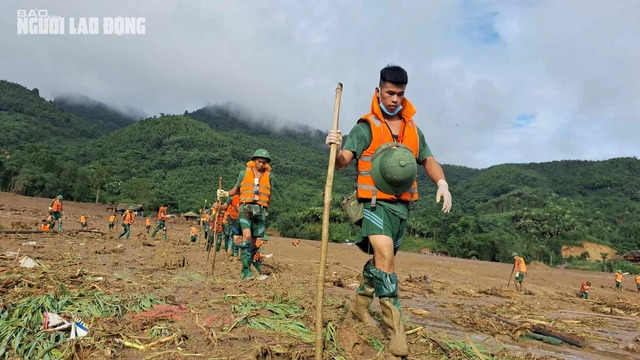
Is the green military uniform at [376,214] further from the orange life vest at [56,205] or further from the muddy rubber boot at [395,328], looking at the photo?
the orange life vest at [56,205]

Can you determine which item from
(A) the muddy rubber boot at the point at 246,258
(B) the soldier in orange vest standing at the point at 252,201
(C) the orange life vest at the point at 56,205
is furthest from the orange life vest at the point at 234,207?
(C) the orange life vest at the point at 56,205

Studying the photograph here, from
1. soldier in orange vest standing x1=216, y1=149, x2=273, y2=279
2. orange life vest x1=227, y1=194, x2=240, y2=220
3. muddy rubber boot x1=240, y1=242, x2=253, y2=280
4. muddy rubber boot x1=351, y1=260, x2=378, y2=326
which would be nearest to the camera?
muddy rubber boot x1=351, y1=260, x2=378, y2=326

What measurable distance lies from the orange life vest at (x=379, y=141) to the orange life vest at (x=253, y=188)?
343 cm

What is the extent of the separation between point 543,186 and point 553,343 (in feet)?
502

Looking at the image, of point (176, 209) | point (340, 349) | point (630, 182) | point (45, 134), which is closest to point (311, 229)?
point (176, 209)

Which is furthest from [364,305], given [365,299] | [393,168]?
[393,168]

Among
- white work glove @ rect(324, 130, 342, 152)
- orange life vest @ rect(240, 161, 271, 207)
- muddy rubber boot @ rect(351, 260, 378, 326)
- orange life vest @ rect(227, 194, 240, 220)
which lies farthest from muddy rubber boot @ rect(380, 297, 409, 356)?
orange life vest @ rect(227, 194, 240, 220)

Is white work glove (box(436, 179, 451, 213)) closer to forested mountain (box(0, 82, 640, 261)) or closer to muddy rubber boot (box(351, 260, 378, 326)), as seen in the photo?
muddy rubber boot (box(351, 260, 378, 326))

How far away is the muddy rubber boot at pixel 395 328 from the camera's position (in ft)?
9.93

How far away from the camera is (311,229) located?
185ft

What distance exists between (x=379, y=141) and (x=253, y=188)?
3583 mm

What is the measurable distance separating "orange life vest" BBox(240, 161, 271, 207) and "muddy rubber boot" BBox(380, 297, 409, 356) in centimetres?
393

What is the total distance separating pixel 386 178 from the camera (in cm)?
347

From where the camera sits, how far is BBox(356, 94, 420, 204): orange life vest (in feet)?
11.8
